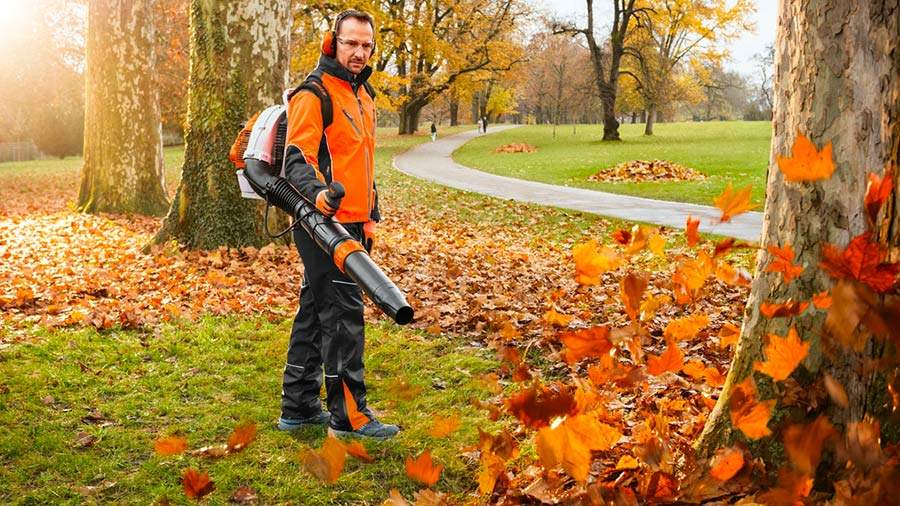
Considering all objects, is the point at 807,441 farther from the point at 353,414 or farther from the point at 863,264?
the point at 353,414

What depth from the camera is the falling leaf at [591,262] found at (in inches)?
125

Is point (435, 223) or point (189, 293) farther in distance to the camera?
point (435, 223)

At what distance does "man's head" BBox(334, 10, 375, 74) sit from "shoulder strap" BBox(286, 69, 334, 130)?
161 mm

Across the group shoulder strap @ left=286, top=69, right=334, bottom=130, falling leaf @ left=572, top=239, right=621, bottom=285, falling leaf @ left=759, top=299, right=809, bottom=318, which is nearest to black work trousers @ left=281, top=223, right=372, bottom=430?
shoulder strap @ left=286, top=69, right=334, bottom=130

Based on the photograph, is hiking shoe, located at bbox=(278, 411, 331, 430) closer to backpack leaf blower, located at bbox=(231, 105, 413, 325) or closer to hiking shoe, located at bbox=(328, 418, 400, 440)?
hiking shoe, located at bbox=(328, 418, 400, 440)

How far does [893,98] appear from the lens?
2520 millimetres

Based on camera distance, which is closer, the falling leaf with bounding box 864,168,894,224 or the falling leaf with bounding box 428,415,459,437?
the falling leaf with bounding box 864,168,894,224

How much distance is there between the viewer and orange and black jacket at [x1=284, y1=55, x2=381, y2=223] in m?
3.66

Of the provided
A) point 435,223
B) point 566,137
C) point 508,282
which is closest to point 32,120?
point 566,137

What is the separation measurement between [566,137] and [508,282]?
42.1 m

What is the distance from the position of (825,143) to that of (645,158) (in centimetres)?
2741

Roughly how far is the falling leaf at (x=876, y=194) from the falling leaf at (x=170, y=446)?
130 inches

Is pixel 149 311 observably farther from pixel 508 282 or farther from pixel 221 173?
pixel 508 282

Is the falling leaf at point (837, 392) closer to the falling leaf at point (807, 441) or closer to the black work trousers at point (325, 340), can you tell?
the falling leaf at point (807, 441)
